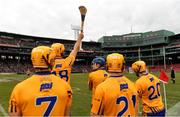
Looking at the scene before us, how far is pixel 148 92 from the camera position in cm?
696

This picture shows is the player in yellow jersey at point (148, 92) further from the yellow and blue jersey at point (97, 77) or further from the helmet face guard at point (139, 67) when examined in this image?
the yellow and blue jersey at point (97, 77)

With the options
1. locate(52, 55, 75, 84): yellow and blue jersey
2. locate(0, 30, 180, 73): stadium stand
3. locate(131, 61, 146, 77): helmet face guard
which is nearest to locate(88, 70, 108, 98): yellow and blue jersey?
locate(131, 61, 146, 77): helmet face guard

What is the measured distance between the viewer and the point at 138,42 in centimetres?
12000

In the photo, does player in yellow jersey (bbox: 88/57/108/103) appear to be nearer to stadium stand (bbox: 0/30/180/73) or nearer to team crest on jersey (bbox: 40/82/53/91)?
team crest on jersey (bbox: 40/82/53/91)

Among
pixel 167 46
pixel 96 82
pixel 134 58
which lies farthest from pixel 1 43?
pixel 96 82

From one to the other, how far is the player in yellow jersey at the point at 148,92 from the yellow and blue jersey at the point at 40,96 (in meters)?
3.14

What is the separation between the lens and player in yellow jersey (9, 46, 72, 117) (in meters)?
3.77

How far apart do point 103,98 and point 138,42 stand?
116746 millimetres

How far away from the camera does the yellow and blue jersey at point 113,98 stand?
4617 mm

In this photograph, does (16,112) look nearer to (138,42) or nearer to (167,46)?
(167,46)

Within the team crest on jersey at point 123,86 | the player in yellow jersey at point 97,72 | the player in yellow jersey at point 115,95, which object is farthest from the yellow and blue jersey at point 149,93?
the team crest on jersey at point 123,86

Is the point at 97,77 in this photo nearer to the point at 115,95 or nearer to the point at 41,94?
the point at 115,95

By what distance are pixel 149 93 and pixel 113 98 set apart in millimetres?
2523

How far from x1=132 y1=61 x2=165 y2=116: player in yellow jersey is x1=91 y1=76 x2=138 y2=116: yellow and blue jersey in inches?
86.1
